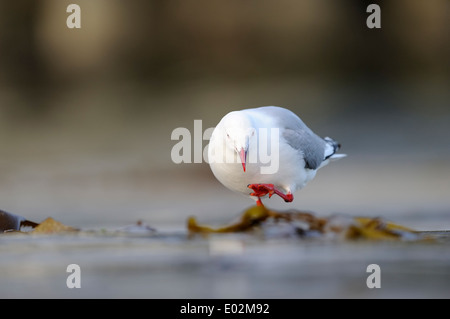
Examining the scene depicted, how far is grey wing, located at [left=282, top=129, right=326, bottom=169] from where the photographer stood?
292cm

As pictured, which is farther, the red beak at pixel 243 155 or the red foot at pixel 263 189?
the red foot at pixel 263 189

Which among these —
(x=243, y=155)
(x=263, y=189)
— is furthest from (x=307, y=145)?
(x=243, y=155)

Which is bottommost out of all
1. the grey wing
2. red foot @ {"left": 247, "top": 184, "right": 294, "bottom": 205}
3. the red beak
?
red foot @ {"left": 247, "top": 184, "right": 294, "bottom": 205}

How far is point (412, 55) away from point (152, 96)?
1.71 metres

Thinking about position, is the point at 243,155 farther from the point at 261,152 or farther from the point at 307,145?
the point at 307,145

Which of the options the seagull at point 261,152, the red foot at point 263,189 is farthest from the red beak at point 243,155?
the red foot at point 263,189

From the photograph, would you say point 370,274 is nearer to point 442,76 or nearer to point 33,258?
point 33,258

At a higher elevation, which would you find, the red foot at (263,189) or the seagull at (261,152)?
→ the seagull at (261,152)

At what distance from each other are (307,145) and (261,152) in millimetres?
363

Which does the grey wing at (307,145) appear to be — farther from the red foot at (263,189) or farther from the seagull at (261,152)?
the red foot at (263,189)

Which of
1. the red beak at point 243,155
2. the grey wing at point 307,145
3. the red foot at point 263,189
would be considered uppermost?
the grey wing at point 307,145

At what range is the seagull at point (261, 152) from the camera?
2.67 m

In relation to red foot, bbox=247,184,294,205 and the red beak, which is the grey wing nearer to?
red foot, bbox=247,184,294,205

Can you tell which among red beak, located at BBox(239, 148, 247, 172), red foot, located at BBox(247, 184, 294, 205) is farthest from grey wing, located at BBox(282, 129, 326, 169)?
red beak, located at BBox(239, 148, 247, 172)
